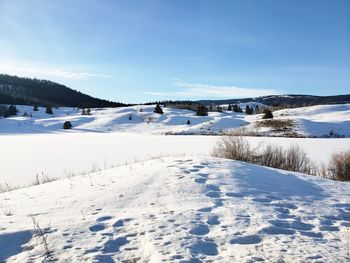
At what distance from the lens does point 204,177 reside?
30.5 ft

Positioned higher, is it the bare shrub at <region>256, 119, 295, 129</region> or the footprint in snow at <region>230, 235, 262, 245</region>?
the bare shrub at <region>256, 119, 295, 129</region>

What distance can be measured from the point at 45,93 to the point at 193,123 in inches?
4465

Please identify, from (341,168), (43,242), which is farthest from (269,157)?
(43,242)

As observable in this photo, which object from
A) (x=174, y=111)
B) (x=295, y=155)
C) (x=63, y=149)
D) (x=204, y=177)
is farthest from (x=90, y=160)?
(x=174, y=111)

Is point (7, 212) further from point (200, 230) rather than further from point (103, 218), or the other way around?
point (200, 230)

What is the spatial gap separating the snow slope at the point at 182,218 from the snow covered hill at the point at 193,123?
2771 cm

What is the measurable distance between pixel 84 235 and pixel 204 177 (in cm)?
392

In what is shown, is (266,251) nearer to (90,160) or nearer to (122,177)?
(122,177)

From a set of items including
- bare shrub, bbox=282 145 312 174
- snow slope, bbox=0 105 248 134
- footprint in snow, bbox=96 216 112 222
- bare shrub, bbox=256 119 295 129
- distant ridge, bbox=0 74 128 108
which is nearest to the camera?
footprint in snow, bbox=96 216 112 222

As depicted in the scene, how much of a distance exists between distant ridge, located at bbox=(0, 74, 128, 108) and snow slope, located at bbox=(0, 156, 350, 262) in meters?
127

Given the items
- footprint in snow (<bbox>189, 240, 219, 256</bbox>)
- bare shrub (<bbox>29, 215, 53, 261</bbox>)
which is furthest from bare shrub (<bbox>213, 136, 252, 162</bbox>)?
bare shrub (<bbox>29, 215, 53, 261</bbox>)

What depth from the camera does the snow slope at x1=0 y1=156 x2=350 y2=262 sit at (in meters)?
5.41

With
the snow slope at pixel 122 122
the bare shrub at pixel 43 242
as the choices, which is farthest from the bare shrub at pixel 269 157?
the snow slope at pixel 122 122

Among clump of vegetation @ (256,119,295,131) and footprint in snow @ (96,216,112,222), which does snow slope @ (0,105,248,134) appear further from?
footprint in snow @ (96,216,112,222)
